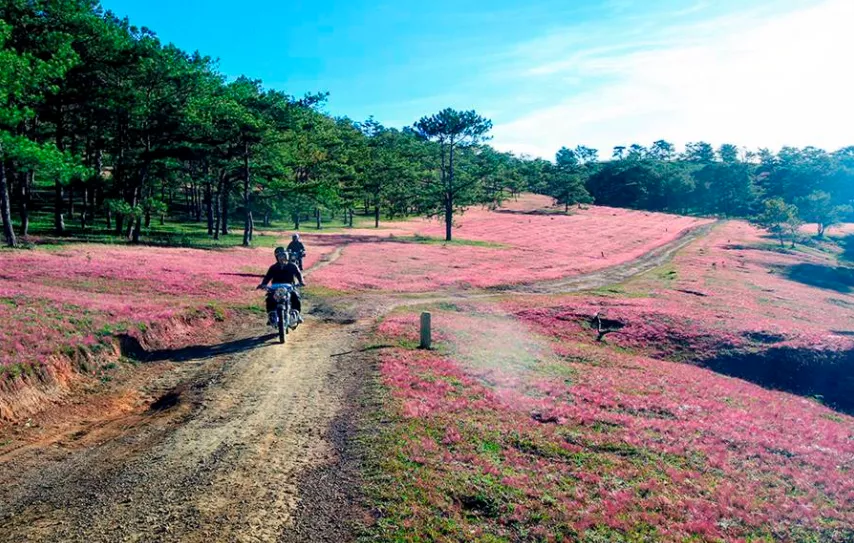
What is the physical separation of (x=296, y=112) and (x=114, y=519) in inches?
1950

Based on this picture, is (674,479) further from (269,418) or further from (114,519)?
(114,519)

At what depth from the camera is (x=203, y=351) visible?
1631 cm

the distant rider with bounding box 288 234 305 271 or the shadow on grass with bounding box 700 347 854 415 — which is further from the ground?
the distant rider with bounding box 288 234 305 271

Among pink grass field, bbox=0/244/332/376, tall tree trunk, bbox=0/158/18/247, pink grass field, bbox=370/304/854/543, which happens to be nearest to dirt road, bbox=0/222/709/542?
pink grass field, bbox=370/304/854/543

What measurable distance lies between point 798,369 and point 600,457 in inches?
686

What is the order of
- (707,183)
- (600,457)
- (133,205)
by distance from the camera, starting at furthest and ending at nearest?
1. (707,183)
2. (133,205)
3. (600,457)

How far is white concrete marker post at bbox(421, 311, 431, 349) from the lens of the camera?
1744 cm

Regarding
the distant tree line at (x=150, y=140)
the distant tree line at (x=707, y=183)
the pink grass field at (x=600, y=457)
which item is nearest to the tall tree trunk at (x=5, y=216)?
the distant tree line at (x=150, y=140)

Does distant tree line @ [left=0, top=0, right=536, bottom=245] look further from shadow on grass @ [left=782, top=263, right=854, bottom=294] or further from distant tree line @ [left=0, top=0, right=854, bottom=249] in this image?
shadow on grass @ [left=782, top=263, right=854, bottom=294]

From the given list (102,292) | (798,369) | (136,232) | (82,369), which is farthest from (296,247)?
(798,369)

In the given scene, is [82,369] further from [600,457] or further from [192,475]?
[600,457]

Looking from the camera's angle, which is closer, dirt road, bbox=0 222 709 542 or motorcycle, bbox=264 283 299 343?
dirt road, bbox=0 222 709 542

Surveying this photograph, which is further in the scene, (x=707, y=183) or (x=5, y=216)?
(x=707, y=183)

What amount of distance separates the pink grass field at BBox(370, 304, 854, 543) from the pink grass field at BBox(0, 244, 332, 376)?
8808 mm
